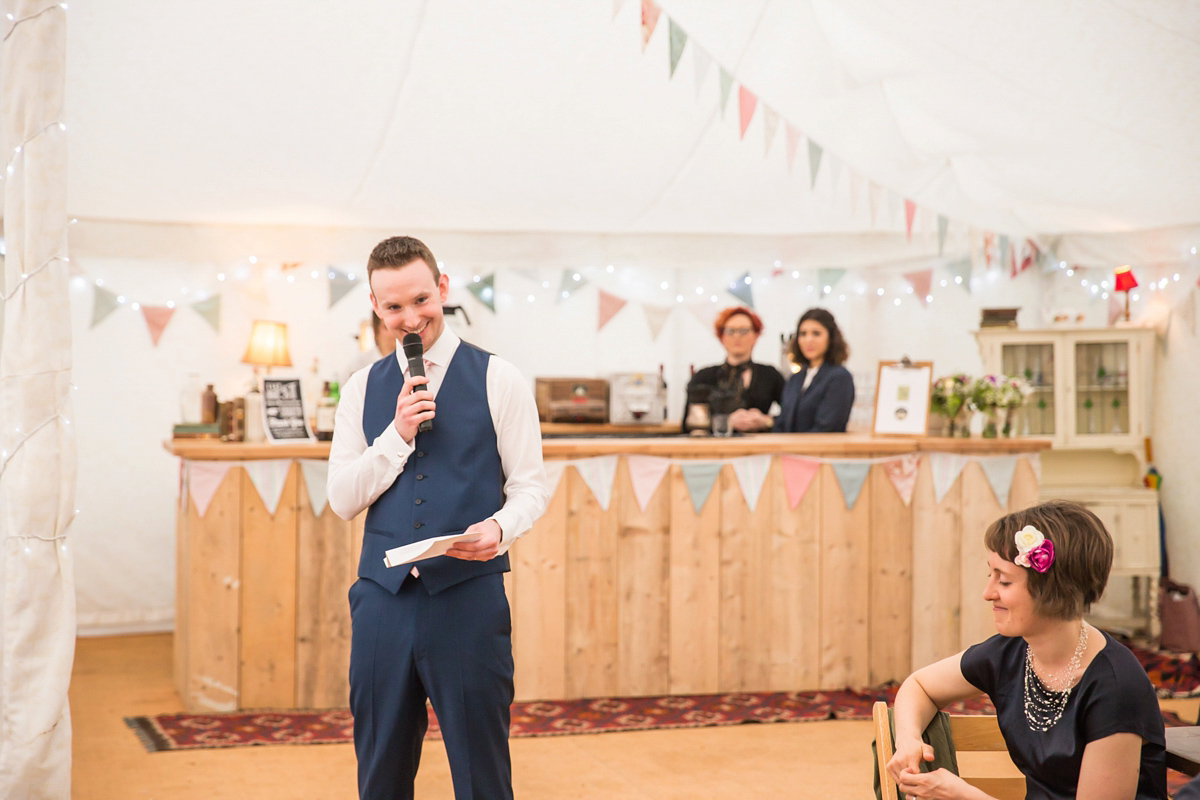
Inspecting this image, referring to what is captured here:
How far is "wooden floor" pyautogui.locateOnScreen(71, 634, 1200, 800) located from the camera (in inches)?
120

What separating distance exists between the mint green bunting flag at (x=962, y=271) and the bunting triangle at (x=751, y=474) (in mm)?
2836

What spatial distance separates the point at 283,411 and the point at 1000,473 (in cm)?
306

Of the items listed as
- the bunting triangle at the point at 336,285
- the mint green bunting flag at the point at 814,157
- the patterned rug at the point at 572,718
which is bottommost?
the patterned rug at the point at 572,718

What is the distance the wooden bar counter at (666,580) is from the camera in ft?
12.3

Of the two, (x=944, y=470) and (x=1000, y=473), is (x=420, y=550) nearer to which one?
(x=944, y=470)

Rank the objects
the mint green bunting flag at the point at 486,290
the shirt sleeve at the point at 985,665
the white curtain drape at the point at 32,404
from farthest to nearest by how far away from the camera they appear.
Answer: the mint green bunting flag at the point at 486,290
the white curtain drape at the point at 32,404
the shirt sleeve at the point at 985,665

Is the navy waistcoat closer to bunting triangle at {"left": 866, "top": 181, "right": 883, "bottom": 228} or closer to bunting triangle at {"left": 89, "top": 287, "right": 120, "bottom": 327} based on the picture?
bunting triangle at {"left": 866, "top": 181, "right": 883, "bottom": 228}

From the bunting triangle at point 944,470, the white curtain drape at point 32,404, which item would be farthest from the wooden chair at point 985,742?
the bunting triangle at point 944,470

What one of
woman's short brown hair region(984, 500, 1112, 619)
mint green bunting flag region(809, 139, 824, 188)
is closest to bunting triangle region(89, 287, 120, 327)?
mint green bunting flag region(809, 139, 824, 188)

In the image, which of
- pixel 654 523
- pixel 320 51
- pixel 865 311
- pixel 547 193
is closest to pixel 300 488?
pixel 654 523

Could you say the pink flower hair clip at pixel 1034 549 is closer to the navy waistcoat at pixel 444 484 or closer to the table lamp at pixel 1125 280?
the navy waistcoat at pixel 444 484

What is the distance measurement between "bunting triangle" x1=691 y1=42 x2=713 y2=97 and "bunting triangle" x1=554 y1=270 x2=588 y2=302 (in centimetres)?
224

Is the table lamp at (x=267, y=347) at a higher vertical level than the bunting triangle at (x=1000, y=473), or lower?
higher

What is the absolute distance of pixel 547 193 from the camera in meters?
5.08
